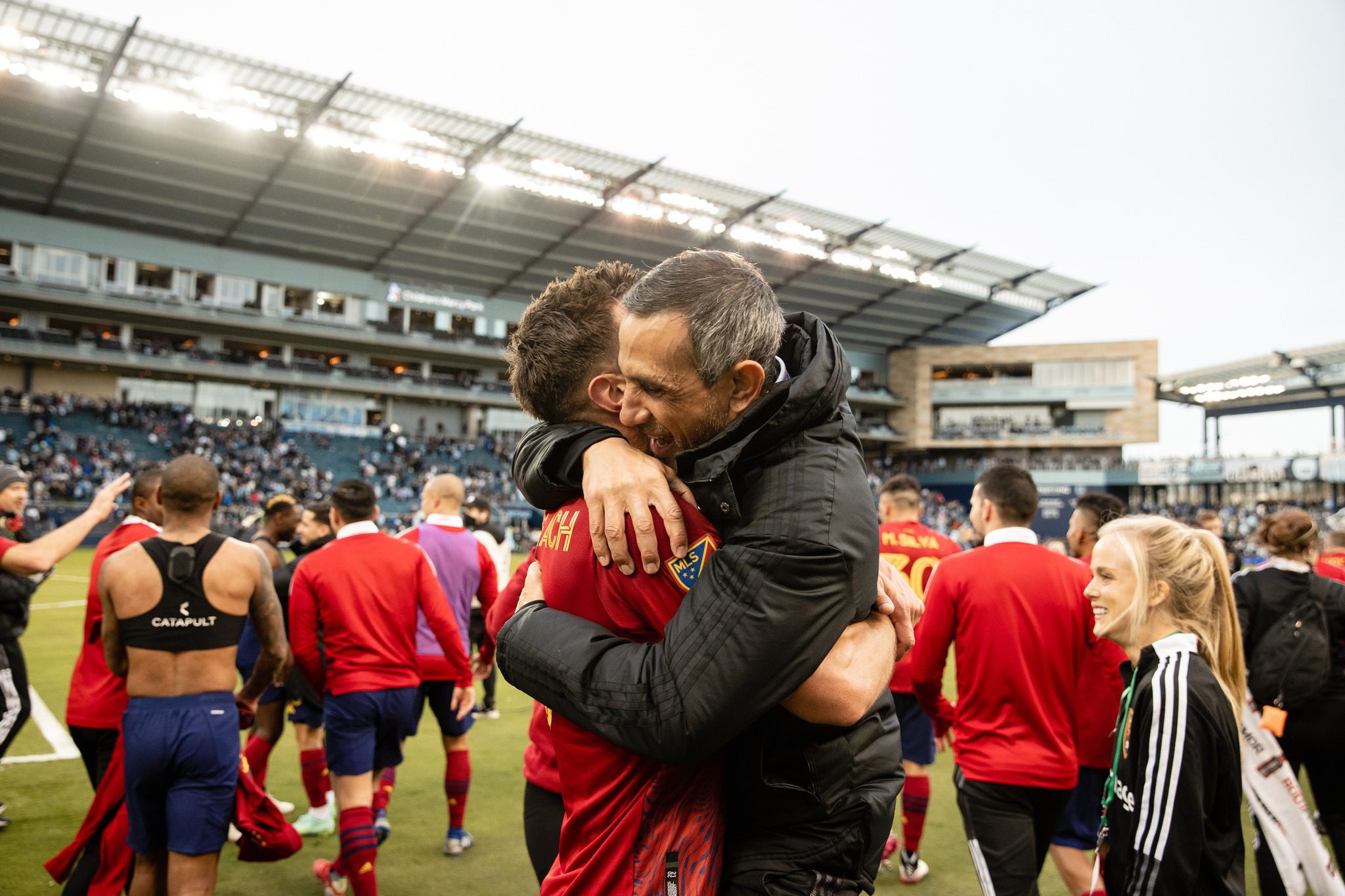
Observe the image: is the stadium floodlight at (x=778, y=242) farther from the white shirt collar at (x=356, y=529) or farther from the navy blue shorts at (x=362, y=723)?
the navy blue shorts at (x=362, y=723)

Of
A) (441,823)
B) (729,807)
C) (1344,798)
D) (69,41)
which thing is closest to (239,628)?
(441,823)

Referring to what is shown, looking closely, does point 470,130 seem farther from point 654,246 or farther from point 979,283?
point 979,283

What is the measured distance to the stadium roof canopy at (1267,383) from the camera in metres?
44.5

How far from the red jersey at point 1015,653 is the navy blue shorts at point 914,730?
60.9 inches

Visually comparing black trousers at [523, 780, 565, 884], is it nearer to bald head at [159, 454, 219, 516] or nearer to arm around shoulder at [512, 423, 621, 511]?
arm around shoulder at [512, 423, 621, 511]

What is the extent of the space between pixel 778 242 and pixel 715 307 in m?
Answer: 42.9

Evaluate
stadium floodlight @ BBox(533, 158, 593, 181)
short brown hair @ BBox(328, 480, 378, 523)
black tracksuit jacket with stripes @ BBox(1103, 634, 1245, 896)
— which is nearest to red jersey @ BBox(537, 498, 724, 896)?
black tracksuit jacket with stripes @ BBox(1103, 634, 1245, 896)

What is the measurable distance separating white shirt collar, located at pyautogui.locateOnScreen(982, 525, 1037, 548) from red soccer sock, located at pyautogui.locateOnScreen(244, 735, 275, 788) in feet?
15.7

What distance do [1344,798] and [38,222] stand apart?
1774 inches

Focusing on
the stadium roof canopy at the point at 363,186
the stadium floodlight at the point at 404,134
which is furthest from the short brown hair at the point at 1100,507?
the stadium floodlight at the point at 404,134

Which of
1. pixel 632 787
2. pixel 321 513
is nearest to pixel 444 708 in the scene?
pixel 321 513

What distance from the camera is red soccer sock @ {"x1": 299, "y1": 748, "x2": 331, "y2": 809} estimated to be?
5.48 metres

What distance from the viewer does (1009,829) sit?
3.54 meters

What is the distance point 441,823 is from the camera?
560 cm
